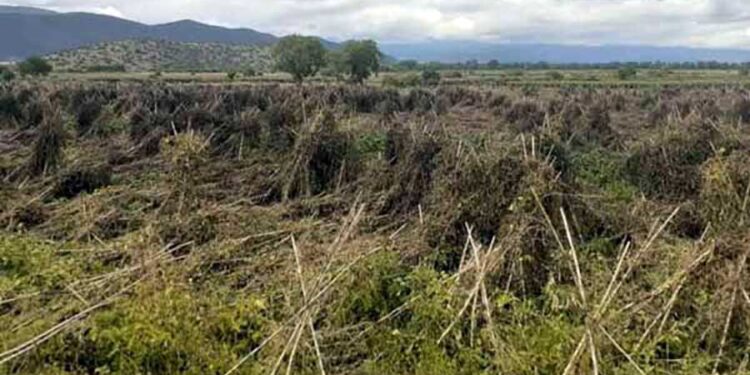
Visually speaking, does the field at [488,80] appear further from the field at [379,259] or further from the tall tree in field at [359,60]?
the field at [379,259]

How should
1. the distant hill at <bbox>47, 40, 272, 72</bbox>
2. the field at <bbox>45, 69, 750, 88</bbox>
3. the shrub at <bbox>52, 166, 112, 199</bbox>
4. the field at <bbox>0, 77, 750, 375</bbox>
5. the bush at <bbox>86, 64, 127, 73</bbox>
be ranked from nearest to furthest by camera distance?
1. the field at <bbox>0, 77, 750, 375</bbox>
2. the shrub at <bbox>52, 166, 112, 199</bbox>
3. the field at <bbox>45, 69, 750, 88</bbox>
4. the bush at <bbox>86, 64, 127, 73</bbox>
5. the distant hill at <bbox>47, 40, 272, 72</bbox>

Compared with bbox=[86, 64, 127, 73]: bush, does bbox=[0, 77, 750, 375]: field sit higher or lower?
higher

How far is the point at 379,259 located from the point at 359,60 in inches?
1945

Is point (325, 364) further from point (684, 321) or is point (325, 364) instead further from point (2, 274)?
point (2, 274)

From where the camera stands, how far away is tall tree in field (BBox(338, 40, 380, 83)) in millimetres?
54781

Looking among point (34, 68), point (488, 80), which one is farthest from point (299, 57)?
point (34, 68)

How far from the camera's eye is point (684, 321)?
5531 millimetres

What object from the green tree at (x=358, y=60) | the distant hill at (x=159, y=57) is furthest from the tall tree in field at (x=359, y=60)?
the distant hill at (x=159, y=57)

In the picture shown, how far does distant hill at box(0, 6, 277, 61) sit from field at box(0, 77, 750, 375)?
13423 centimetres

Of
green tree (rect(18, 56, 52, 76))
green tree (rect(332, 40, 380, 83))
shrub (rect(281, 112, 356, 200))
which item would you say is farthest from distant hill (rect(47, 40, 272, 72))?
shrub (rect(281, 112, 356, 200))

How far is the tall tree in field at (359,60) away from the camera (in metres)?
54.8

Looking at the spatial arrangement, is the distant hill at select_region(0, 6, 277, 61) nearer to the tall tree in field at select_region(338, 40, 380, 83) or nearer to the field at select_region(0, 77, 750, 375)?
the tall tree in field at select_region(338, 40, 380, 83)

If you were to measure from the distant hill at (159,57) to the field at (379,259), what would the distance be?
60315mm

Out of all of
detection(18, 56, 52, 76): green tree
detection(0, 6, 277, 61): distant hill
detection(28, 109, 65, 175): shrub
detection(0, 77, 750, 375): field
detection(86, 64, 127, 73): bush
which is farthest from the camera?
detection(0, 6, 277, 61): distant hill
